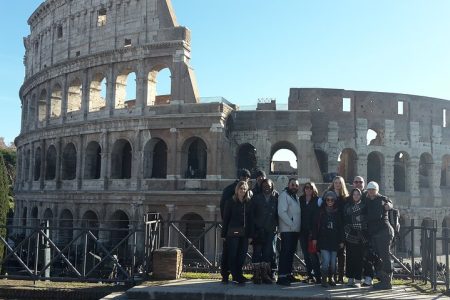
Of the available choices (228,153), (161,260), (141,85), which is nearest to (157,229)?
(161,260)

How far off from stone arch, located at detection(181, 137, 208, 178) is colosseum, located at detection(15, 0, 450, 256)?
0.05m

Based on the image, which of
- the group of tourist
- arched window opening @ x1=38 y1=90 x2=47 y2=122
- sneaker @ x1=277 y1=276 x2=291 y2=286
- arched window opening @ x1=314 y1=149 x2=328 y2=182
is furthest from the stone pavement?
arched window opening @ x1=38 y1=90 x2=47 y2=122

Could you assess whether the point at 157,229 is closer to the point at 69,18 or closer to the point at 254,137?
the point at 254,137

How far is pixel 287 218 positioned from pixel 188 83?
15.3 metres

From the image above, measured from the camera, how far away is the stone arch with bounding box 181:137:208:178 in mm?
22297

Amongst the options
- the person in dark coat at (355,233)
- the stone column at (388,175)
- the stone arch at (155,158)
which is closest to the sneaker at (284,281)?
the person in dark coat at (355,233)

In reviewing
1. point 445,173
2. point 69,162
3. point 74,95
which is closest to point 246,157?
point 69,162

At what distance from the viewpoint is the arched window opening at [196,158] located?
2272 cm

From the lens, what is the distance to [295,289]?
695 centimetres

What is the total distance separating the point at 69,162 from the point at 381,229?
22.1 metres

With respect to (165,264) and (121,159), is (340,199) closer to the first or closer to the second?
(165,264)

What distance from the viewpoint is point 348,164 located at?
25984mm

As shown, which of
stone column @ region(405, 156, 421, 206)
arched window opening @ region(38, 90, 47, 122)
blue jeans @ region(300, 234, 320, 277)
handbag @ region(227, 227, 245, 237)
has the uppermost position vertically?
arched window opening @ region(38, 90, 47, 122)

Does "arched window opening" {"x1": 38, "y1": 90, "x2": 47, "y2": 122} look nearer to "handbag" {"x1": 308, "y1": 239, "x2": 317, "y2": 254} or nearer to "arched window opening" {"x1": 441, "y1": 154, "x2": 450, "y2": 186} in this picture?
"arched window opening" {"x1": 441, "y1": 154, "x2": 450, "y2": 186}
